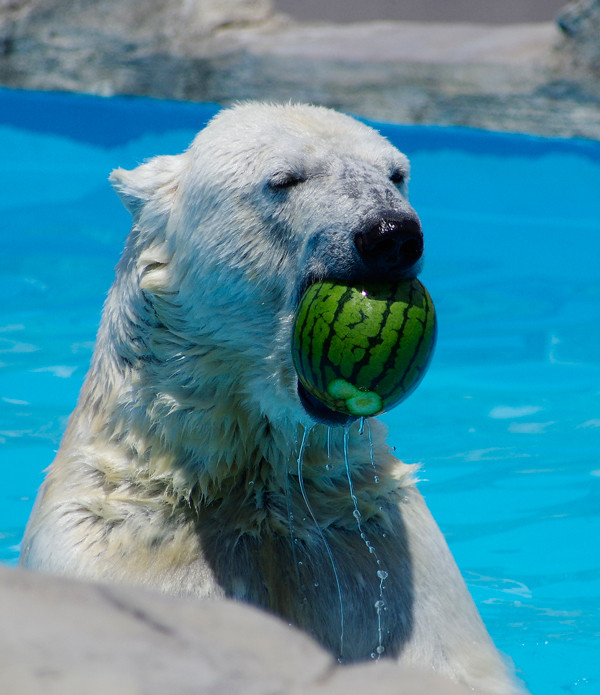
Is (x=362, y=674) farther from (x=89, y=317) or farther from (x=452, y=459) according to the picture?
(x=89, y=317)

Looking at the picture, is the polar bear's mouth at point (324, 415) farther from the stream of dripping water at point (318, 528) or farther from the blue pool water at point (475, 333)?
the blue pool water at point (475, 333)

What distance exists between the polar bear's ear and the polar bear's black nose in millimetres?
656

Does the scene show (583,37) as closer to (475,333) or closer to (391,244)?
(475,333)

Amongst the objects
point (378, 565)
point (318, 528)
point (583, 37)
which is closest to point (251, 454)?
point (318, 528)

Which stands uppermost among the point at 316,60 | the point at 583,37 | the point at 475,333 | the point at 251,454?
the point at 251,454

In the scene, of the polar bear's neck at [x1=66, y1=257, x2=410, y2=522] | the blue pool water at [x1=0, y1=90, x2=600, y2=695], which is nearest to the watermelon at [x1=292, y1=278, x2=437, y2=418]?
the polar bear's neck at [x1=66, y1=257, x2=410, y2=522]

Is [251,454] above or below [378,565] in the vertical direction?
above

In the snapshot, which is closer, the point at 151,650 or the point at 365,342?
the point at 151,650

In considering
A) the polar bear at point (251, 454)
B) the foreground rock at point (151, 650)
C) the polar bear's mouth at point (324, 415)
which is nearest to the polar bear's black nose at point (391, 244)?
the polar bear at point (251, 454)

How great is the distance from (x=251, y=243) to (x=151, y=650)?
1524mm

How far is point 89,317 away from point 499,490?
9.15 ft

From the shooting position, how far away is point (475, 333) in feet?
18.5

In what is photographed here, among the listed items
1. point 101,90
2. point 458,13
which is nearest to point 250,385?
point 101,90

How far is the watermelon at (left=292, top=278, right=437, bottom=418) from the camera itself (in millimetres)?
1972
